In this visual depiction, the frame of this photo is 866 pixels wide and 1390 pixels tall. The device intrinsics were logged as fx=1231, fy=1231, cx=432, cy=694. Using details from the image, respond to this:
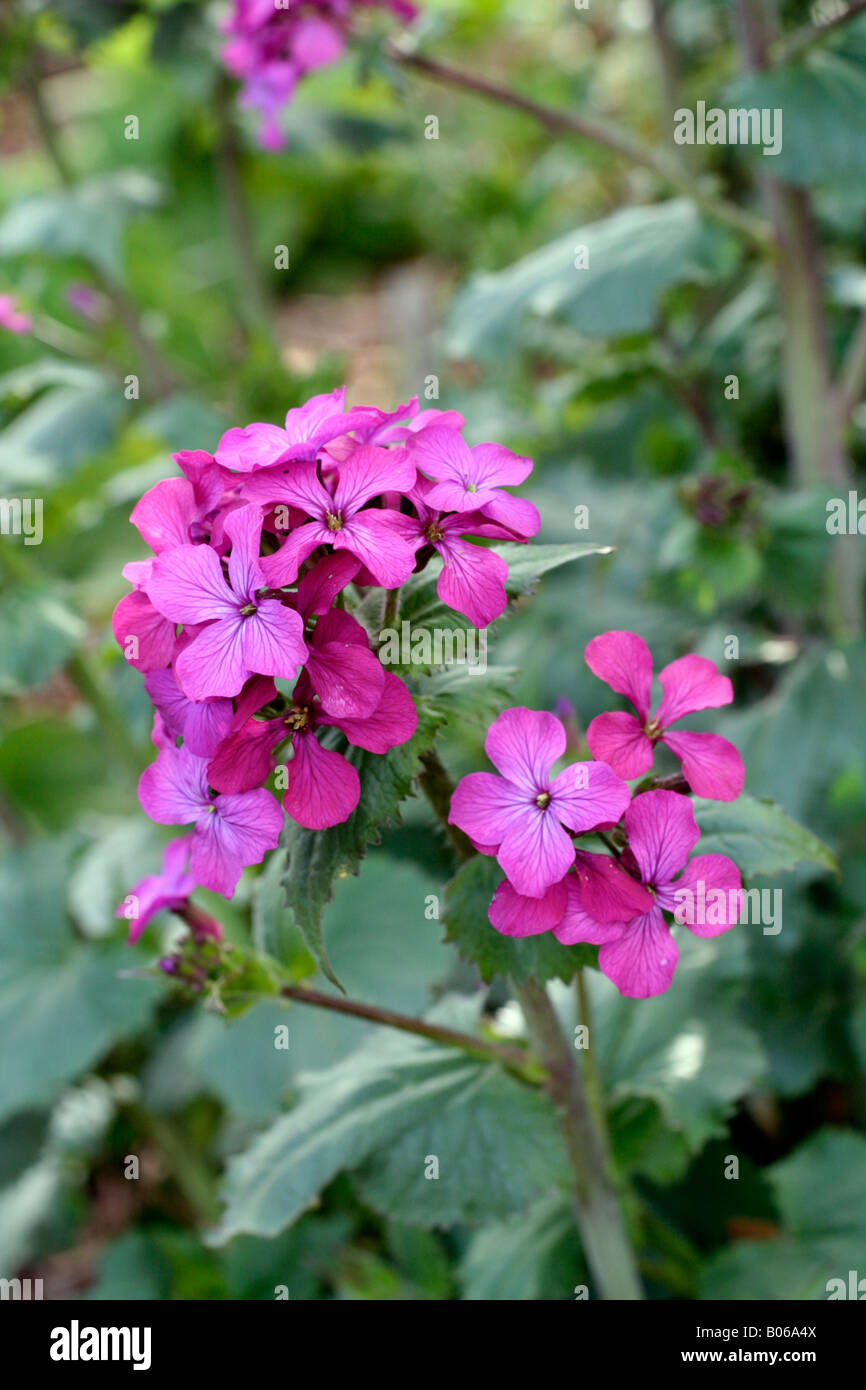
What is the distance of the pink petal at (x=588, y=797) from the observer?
0.80m

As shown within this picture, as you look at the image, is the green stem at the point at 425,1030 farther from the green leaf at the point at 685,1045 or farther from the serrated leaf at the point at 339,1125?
the green leaf at the point at 685,1045

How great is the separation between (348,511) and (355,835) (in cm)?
21

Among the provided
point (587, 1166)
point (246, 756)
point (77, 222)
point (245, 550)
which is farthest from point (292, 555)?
point (77, 222)

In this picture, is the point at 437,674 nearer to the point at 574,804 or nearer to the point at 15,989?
the point at 574,804

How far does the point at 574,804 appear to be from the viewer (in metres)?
0.81

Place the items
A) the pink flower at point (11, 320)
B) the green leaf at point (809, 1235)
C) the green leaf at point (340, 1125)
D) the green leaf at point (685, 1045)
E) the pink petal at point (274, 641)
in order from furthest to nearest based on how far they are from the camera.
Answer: the pink flower at point (11, 320), the green leaf at point (809, 1235), the green leaf at point (685, 1045), the green leaf at point (340, 1125), the pink petal at point (274, 641)

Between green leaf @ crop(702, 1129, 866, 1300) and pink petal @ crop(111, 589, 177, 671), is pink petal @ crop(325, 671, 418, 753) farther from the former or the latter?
green leaf @ crop(702, 1129, 866, 1300)

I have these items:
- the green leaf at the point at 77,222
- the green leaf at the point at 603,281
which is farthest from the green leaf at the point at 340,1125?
the green leaf at the point at 77,222

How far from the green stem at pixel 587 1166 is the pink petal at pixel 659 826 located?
29 cm

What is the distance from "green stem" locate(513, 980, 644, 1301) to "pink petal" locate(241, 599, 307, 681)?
470 mm

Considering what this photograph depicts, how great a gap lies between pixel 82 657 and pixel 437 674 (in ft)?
4.07

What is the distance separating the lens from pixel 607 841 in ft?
2.79

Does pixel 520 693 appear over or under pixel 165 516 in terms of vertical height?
over

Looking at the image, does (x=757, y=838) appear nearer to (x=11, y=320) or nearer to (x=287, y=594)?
(x=287, y=594)
